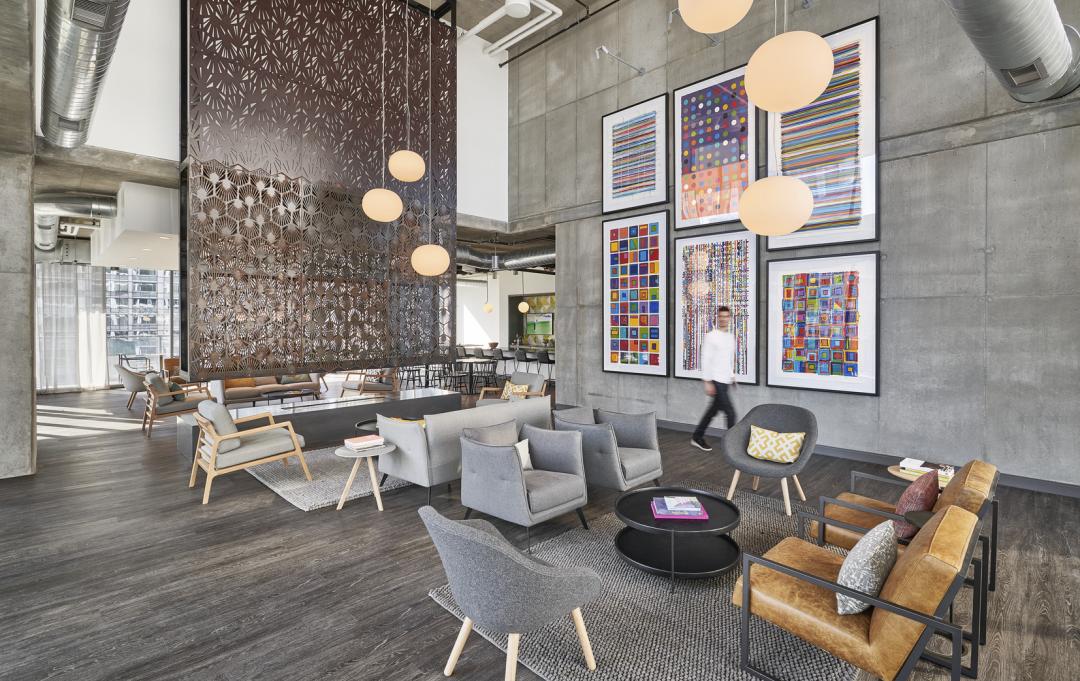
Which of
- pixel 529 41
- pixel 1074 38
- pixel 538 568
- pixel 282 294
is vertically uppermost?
pixel 529 41

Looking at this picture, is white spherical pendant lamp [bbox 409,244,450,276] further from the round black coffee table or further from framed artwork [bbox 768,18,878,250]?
framed artwork [bbox 768,18,878,250]

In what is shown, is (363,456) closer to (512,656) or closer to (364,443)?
(364,443)

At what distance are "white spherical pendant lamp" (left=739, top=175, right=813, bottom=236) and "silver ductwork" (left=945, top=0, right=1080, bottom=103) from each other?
3.87 ft

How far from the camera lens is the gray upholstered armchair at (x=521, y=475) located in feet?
11.5

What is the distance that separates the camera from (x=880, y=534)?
83.8 inches

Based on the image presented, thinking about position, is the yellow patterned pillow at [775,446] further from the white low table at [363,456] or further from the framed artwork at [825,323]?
the white low table at [363,456]

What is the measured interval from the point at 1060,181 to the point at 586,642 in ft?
19.0

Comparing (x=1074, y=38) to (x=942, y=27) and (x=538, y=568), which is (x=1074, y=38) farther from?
(x=538, y=568)

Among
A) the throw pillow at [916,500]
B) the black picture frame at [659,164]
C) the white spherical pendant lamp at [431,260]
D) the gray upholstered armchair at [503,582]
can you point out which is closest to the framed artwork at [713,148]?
the black picture frame at [659,164]

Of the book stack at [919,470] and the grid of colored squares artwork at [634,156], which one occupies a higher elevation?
the grid of colored squares artwork at [634,156]

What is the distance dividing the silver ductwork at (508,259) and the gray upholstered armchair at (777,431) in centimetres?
646

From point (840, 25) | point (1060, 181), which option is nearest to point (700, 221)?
point (840, 25)

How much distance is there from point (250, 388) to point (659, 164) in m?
8.13

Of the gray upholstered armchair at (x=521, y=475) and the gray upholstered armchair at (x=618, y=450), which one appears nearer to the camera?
the gray upholstered armchair at (x=521, y=475)
